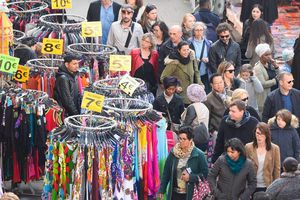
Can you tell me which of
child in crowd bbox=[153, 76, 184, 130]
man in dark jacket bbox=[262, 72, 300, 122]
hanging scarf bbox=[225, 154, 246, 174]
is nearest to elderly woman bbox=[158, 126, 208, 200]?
hanging scarf bbox=[225, 154, 246, 174]

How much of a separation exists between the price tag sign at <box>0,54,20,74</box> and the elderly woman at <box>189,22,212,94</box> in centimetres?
384

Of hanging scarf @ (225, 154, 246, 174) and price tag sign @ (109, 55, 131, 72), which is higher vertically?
price tag sign @ (109, 55, 131, 72)

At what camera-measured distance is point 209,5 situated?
1994cm

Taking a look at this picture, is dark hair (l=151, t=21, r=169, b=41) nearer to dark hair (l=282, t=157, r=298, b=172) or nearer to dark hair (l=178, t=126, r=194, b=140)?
dark hair (l=178, t=126, r=194, b=140)

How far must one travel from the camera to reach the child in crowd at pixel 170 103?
16.3 meters

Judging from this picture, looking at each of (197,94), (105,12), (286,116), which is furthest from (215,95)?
(105,12)

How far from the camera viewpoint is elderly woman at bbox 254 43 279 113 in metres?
17.6

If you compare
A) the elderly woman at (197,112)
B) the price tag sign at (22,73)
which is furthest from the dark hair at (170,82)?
the price tag sign at (22,73)

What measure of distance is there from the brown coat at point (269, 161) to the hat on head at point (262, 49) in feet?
11.3

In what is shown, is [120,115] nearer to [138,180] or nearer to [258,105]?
[138,180]

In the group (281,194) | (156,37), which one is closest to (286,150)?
(281,194)

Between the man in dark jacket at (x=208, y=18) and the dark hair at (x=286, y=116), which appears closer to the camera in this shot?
the dark hair at (x=286, y=116)

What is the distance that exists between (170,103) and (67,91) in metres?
1.38

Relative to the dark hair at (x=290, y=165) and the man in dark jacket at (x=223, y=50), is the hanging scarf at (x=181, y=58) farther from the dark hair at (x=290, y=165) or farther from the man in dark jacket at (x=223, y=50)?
the dark hair at (x=290, y=165)
